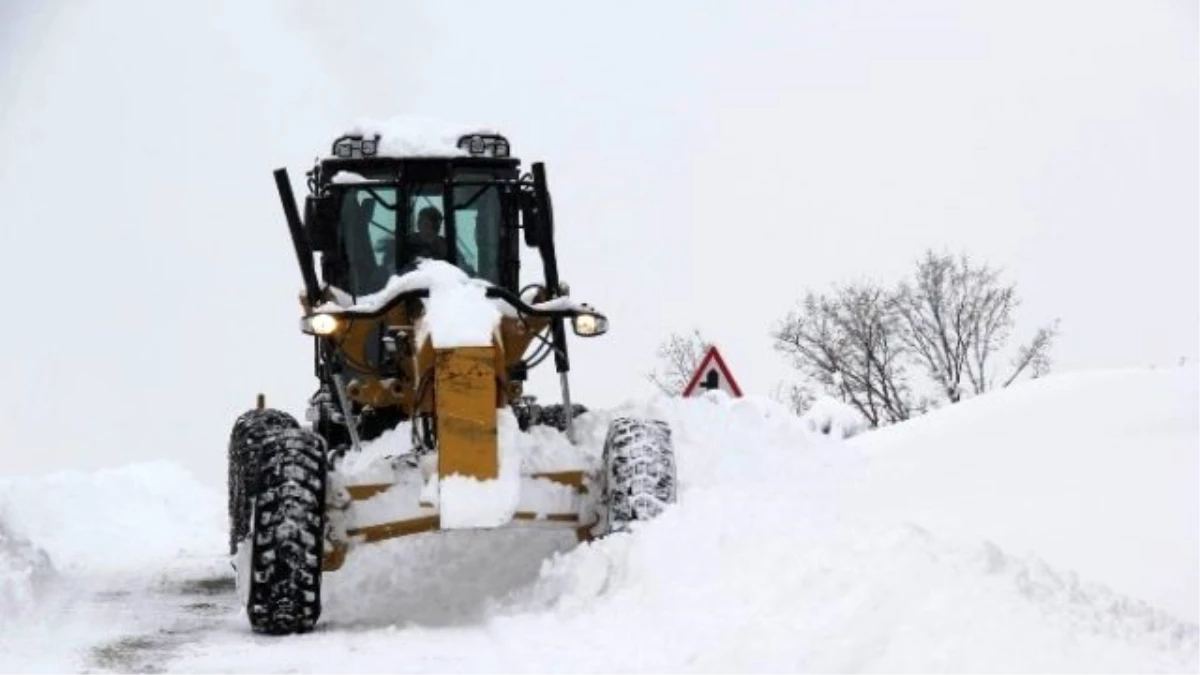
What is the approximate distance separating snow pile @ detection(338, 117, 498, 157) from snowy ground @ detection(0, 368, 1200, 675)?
2.02m

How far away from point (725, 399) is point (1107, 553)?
4.90 metres

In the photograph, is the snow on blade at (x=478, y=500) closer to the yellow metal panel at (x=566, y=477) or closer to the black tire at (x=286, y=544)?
the yellow metal panel at (x=566, y=477)

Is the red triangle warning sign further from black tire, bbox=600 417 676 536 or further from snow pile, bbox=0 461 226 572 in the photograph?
snow pile, bbox=0 461 226 572

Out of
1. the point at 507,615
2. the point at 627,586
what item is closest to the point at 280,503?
the point at 507,615

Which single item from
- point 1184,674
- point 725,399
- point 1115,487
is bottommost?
point 1184,674

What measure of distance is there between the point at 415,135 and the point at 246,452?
2.36m

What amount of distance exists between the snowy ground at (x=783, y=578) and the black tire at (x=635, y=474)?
0.20 m

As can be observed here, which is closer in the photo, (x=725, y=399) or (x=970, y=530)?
(x=970, y=530)

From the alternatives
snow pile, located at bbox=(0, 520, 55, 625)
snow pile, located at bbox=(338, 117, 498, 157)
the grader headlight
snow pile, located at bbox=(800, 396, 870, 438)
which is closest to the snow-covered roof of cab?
snow pile, located at bbox=(338, 117, 498, 157)

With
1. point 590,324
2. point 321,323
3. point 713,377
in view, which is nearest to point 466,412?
point 321,323

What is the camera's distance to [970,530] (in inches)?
415

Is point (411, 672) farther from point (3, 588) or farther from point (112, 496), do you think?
point (112, 496)

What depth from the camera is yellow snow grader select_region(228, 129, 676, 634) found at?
8.21 metres

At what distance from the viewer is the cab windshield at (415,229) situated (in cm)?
1014
